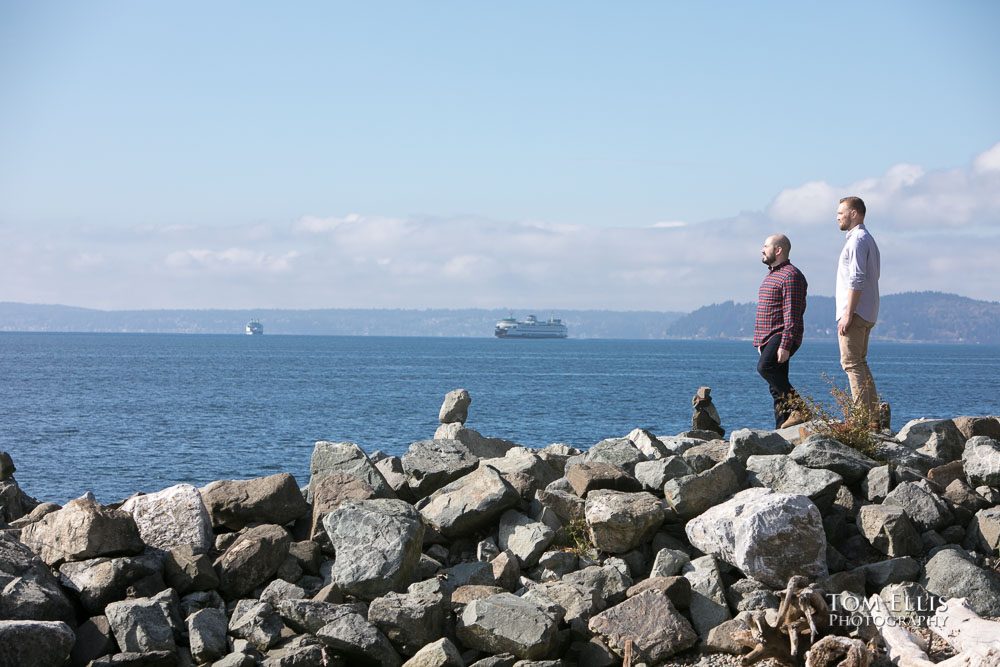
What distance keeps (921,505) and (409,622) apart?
4.53 m

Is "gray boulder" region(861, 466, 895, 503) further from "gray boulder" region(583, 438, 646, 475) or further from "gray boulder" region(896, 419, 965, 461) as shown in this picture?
"gray boulder" region(583, 438, 646, 475)

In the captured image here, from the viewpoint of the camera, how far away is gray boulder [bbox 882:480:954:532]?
868cm

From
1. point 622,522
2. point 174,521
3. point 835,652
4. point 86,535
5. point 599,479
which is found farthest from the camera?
point 599,479

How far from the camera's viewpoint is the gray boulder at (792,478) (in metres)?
8.80

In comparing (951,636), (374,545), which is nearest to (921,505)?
(951,636)

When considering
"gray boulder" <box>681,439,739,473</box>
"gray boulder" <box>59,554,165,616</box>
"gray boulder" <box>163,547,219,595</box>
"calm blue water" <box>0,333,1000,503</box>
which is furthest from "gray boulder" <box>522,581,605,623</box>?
"calm blue water" <box>0,333,1000,503</box>

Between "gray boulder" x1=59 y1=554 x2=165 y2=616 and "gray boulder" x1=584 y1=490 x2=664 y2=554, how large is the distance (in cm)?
362

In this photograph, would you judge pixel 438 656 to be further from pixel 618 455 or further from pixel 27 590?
pixel 618 455

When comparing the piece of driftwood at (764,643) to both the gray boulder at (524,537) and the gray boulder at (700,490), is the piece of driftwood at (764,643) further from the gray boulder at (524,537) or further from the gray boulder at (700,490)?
the gray boulder at (524,537)

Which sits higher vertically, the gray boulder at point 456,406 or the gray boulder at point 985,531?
the gray boulder at point 456,406

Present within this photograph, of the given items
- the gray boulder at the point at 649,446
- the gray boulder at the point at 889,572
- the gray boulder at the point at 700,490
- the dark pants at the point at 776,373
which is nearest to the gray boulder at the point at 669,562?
the gray boulder at the point at 700,490

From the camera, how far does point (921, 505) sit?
8.77 meters

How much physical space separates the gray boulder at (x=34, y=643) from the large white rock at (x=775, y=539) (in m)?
4.98

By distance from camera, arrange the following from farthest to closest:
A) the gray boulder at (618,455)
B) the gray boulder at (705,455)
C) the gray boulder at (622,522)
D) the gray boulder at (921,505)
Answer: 1. the gray boulder at (618,455)
2. the gray boulder at (705,455)
3. the gray boulder at (921,505)
4. the gray boulder at (622,522)
